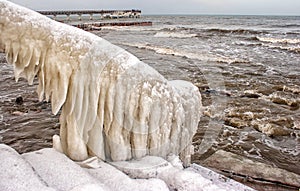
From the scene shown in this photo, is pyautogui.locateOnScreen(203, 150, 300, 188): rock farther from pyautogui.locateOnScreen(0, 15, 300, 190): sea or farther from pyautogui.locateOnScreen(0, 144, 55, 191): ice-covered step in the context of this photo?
pyautogui.locateOnScreen(0, 144, 55, 191): ice-covered step

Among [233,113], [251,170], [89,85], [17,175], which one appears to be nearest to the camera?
[17,175]

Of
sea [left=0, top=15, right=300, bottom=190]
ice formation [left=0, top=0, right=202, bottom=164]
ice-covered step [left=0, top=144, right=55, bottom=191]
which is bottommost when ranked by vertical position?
sea [left=0, top=15, right=300, bottom=190]

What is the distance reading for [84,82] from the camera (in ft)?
11.6

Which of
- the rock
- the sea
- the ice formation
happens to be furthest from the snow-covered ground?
the sea

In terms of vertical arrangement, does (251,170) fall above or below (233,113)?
above

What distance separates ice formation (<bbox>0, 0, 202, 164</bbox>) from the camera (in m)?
3.49

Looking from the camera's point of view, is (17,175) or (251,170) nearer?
(17,175)

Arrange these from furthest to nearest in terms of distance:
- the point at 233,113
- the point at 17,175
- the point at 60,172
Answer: the point at 233,113 < the point at 60,172 < the point at 17,175

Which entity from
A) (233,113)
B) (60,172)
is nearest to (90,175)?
(60,172)

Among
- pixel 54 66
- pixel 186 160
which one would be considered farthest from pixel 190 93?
pixel 54 66

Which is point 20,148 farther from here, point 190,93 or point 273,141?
point 273,141

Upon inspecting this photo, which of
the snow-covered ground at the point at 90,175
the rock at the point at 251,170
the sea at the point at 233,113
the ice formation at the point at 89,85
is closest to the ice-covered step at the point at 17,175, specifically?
the snow-covered ground at the point at 90,175

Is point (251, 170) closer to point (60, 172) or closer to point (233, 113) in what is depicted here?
point (60, 172)

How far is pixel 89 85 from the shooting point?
3572 mm
